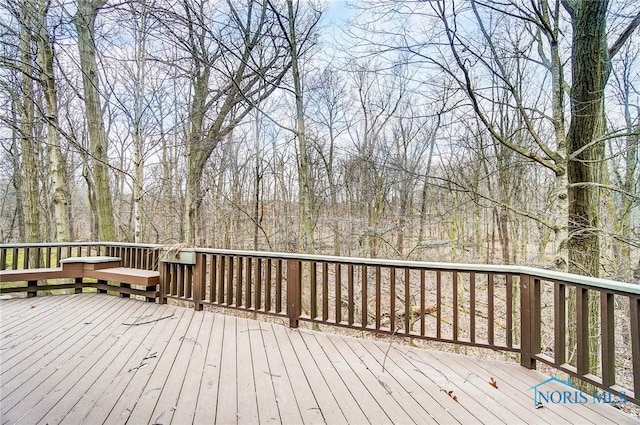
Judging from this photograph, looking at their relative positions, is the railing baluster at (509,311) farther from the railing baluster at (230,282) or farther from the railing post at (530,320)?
the railing baluster at (230,282)

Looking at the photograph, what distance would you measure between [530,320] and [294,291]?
7.15 feet

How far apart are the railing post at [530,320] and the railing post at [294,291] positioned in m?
2.07

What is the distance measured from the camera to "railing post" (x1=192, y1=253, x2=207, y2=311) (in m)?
4.12

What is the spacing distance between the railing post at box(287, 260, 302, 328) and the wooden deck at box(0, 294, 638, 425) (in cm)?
17

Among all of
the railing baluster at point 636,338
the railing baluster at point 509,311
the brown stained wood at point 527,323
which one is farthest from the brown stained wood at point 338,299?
the railing baluster at point 636,338

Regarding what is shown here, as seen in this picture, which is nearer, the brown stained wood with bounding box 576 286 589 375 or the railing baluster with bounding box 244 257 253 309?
the brown stained wood with bounding box 576 286 589 375

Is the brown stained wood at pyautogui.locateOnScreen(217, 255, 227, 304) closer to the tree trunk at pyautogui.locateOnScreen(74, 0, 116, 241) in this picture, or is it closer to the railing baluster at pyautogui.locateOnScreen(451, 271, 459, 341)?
the railing baluster at pyautogui.locateOnScreen(451, 271, 459, 341)

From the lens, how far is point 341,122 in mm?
9211

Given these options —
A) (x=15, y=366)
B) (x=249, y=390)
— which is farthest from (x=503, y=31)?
(x=15, y=366)

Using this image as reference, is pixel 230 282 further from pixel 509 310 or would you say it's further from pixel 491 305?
pixel 509 310

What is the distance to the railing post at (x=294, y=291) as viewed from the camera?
347 cm
